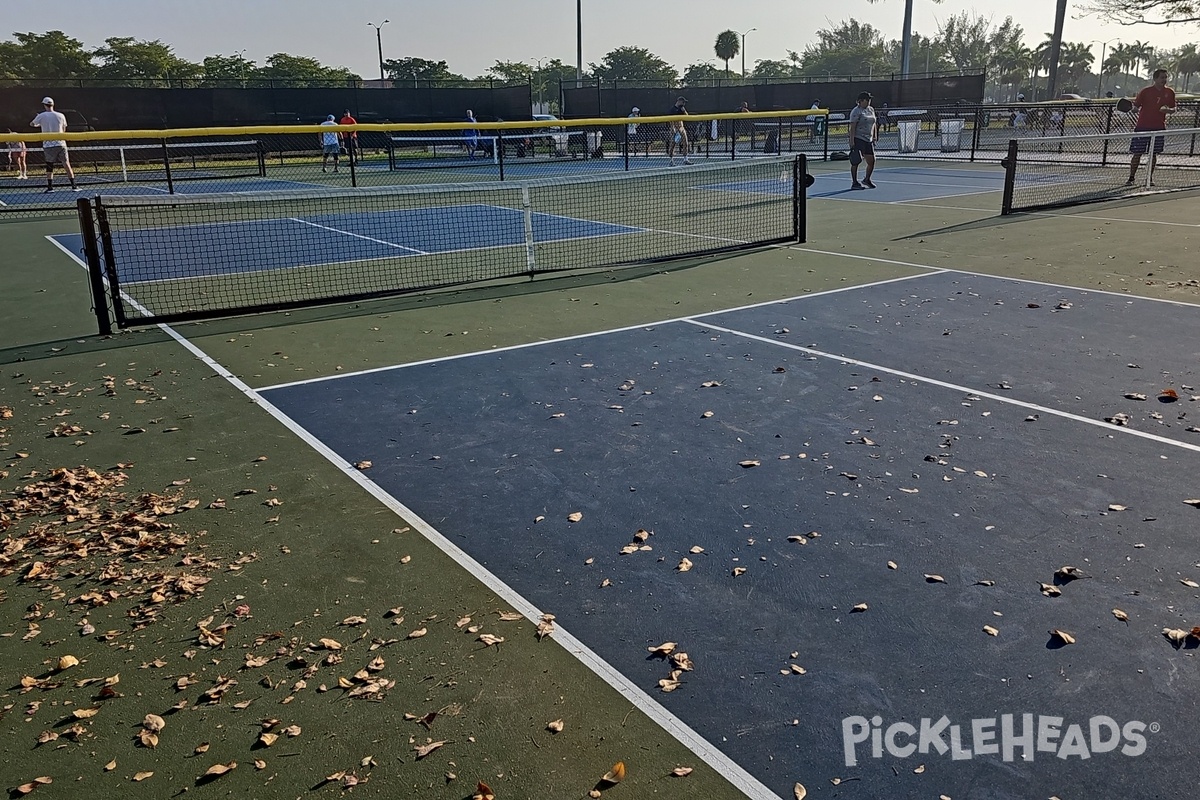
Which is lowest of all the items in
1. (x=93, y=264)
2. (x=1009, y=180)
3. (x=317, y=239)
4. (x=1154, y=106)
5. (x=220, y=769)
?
(x=220, y=769)

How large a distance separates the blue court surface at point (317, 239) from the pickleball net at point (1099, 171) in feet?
25.3

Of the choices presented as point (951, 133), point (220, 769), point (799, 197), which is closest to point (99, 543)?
point (220, 769)

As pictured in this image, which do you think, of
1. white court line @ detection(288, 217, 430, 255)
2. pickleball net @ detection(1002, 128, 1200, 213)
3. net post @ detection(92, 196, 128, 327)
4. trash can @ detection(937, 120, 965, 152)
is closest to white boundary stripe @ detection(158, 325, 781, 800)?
net post @ detection(92, 196, 128, 327)

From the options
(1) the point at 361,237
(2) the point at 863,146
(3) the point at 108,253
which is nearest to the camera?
(3) the point at 108,253

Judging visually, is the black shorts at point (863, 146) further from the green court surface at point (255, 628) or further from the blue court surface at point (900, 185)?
the green court surface at point (255, 628)

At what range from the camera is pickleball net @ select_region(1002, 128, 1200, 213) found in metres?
16.9

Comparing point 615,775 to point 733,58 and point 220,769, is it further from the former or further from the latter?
point 733,58

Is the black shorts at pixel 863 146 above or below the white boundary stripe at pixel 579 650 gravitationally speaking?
above

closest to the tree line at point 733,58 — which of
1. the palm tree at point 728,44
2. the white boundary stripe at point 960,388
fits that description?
the palm tree at point 728,44

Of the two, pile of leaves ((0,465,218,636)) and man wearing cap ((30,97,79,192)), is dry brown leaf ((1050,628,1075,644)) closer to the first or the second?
pile of leaves ((0,465,218,636))

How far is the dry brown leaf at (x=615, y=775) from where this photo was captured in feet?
10.4

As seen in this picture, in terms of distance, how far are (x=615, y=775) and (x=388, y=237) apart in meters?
13.7

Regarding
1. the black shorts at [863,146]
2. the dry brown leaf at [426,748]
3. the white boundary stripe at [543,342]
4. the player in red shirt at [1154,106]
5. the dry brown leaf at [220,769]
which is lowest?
the dry brown leaf at [220,769]

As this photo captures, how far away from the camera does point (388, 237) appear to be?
15789 mm
